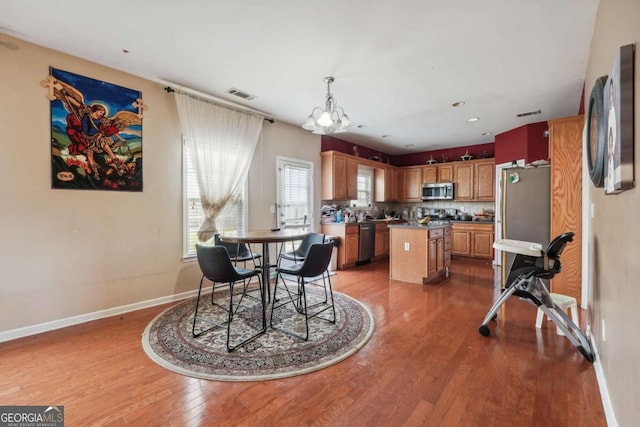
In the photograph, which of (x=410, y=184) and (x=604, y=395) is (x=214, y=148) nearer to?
(x=604, y=395)

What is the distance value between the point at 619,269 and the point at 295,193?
418 centimetres

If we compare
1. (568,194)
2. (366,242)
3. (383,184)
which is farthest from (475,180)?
(568,194)

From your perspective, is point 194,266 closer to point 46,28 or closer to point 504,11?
point 46,28

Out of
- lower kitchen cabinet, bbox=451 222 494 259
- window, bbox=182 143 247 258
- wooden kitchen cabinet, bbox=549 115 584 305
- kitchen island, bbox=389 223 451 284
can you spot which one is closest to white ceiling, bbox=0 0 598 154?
wooden kitchen cabinet, bbox=549 115 584 305

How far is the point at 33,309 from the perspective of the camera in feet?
8.60

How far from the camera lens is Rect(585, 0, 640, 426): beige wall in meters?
1.16

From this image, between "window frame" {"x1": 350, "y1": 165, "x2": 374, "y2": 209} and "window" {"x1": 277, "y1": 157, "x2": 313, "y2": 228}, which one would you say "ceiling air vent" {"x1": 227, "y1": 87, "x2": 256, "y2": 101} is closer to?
"window" {"x1": 277, "y1": 157, "x2": 313, "y2": 228}

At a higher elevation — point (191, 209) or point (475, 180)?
point (475, 180)

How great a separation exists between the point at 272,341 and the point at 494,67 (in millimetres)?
3527

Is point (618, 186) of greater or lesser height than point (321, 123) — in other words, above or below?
below

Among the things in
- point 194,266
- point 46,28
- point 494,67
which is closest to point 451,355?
point 494,67

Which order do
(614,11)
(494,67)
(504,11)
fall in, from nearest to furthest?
(614,11) → (504,11) → (494,67)

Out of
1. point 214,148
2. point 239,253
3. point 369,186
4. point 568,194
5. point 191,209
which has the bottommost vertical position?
point 239,253

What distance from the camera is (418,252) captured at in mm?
4305
